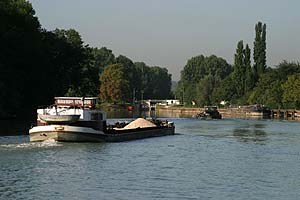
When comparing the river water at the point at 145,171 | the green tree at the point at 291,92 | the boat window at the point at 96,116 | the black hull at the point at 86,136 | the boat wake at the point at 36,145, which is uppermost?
the green tree at the point at 291,92

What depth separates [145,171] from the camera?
33.2 metres

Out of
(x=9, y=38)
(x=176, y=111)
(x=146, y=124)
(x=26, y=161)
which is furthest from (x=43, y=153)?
(x=176, y=111)

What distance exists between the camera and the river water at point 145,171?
26938mm

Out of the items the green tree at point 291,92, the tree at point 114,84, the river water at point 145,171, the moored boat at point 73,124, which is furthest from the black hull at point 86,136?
the tree at point 114,84

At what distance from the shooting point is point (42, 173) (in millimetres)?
31422

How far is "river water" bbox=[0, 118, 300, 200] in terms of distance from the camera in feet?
88.4

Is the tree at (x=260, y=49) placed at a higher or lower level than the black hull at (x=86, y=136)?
higher

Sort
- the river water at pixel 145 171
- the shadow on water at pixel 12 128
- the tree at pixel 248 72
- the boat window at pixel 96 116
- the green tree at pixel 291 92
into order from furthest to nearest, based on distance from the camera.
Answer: the tree at pixel 248 72, the green tree at pixel 291 92, the shadow on water at pixel 12 128, the boat window at pixel 96 116, the river water at pixel 145 171

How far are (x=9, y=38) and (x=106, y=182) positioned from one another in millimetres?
51123

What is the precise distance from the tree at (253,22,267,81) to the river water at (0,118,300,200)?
101384 mm

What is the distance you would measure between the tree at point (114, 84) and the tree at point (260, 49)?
49.7 meters

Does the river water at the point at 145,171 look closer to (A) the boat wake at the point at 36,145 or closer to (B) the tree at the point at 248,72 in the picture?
(A) the boat wake at the point at 36,145

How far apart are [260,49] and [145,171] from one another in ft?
393

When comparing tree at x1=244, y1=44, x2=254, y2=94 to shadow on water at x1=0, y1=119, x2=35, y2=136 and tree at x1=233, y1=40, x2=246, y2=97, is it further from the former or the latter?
shadow on water at x1=0, y1=119, x2=35, y2=136
